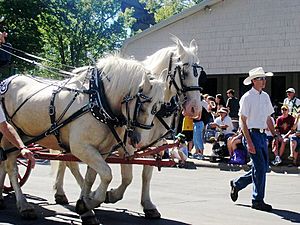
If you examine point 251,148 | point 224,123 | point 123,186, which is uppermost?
point 251,148

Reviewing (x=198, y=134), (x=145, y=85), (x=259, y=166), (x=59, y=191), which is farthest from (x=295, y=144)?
(x=145, y=85)

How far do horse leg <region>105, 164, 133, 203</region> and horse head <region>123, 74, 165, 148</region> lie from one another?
1103 mm

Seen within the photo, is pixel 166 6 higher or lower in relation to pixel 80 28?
higher

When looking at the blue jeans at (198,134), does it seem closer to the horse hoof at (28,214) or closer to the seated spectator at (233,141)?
the seated spectator at (233,141)

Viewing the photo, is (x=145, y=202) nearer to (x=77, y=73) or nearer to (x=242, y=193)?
(x=77, y=73)

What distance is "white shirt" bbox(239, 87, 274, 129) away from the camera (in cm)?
901

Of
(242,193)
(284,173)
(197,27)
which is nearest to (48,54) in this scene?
(197,27)

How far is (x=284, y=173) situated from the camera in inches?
603

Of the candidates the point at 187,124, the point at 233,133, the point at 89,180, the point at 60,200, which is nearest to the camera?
the point at 89,180

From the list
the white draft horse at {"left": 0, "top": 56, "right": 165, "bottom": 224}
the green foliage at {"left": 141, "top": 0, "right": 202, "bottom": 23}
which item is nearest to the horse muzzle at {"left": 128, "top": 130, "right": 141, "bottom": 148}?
the white draft horse at {"left": 0, "top": 56, "right": 165, "bottom": 224}

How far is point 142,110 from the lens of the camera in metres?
6.99

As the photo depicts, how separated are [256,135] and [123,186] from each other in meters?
2.26

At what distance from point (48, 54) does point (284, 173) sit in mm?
41938

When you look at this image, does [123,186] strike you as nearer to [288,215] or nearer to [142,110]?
[142,110]
